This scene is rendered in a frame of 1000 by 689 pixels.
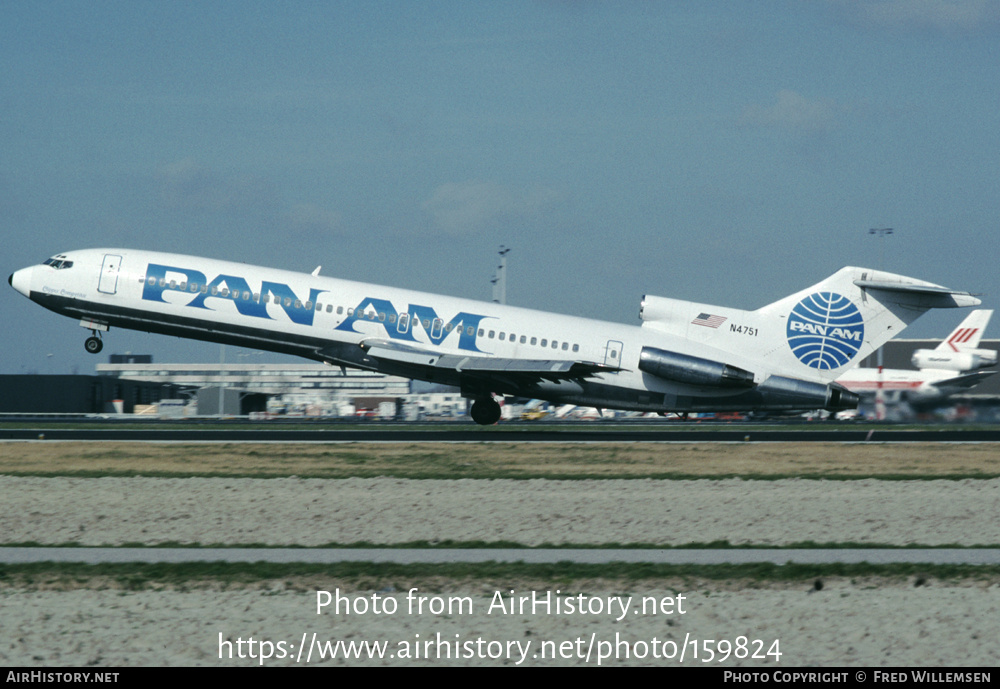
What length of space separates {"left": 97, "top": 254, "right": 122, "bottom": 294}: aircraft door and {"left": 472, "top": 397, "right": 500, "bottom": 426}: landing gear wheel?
13590 millimetres

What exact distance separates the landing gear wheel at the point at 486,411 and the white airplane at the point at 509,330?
5.49 ft

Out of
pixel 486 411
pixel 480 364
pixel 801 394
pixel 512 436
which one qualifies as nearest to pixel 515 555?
pixel 512 436

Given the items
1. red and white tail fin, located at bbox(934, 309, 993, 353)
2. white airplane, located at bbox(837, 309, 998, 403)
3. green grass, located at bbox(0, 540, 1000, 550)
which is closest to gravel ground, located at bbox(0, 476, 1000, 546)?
green grass, located at bbox(0, 540, 1000, 550)

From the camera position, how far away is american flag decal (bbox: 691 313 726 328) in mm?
37938

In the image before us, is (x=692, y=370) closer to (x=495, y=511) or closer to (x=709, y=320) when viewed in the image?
(x=709, y=320)

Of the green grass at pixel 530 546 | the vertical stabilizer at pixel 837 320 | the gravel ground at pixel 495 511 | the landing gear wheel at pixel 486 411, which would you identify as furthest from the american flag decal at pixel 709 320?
the green grass at pixel 530 546

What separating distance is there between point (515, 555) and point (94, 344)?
90.0 feet

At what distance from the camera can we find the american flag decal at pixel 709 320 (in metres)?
37.9

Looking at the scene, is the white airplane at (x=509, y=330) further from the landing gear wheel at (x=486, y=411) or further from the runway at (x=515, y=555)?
the runway at (x=515, y=555)

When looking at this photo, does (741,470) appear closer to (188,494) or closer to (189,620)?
(188,494)

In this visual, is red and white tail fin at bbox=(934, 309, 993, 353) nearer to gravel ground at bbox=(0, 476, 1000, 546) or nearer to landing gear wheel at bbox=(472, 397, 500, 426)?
landing gear wheel at bbox=(472, 397, 500, 426)

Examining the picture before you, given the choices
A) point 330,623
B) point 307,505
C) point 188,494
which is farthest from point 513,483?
point 330,623

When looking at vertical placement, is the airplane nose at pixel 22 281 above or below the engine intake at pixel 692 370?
above

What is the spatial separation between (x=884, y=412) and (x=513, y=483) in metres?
21.7
